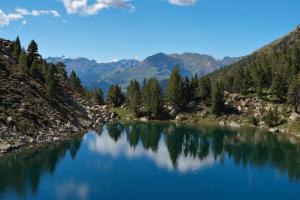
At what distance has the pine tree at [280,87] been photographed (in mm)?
168875

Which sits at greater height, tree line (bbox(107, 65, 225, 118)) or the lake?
tree line (bbox(107, 65, 225, 118))

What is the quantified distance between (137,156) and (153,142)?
26.5 metres

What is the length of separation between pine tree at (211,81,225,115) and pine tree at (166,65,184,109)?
1823 cm

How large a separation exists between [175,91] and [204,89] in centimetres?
1599

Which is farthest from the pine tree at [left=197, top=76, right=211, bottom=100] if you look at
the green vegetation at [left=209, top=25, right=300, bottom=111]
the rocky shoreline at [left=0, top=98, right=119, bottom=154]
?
the rocky shoreline at [left=0, top=98, right=119, bottom=154]

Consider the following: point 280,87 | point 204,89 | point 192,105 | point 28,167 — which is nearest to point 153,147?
point 28,167

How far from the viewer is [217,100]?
17362 cm

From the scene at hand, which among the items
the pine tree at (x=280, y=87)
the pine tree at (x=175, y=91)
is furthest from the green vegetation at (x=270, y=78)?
the pine tree at (x=175, y=91)

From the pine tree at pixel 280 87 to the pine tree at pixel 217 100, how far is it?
950 inches

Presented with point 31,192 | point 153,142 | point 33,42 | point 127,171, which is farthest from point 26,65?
point 31,192

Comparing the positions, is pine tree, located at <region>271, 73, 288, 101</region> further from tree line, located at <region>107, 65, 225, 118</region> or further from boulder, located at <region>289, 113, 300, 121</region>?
tree line, located at <region>107, 65, 225, 118</region>

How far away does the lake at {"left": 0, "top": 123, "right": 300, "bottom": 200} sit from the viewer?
66875mm

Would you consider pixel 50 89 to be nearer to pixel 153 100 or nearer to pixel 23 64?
pixel 23 64

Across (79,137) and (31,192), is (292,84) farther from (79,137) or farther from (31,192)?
(31,192)
